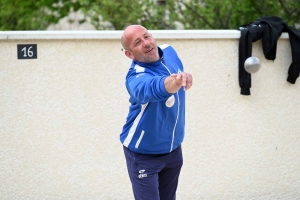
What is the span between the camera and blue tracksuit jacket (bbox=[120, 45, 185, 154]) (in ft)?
11.3

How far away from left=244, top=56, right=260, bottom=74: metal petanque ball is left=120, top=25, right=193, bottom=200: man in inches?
50.5

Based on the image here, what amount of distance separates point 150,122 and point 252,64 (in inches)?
65.0

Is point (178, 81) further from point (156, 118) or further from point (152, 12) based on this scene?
point (152, 12)

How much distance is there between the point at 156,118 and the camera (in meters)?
3.49

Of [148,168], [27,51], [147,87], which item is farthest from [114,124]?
[147,87]

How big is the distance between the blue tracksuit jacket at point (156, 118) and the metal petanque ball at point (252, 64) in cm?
129

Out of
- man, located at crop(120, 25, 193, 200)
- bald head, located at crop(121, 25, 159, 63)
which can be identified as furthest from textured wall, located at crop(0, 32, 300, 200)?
bald head, located at crop(121, 25, 159, 63)

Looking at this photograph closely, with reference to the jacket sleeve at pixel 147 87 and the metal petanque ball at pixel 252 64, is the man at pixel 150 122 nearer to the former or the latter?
the jacket sleeve at pixel 147 87

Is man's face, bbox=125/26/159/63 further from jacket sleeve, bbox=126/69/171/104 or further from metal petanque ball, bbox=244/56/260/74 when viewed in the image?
metal petanque ball, bbox=244/56/260/74

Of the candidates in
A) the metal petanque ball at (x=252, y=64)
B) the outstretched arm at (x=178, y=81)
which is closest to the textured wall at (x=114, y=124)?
the metal petanque ball at (x=252, y=64)

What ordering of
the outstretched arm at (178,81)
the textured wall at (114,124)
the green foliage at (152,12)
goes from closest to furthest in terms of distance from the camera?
the outstretched arm at (178,81) < the textured wall at (114,124) < the green foliage at (152,12)

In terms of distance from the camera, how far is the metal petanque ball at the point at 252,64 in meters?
4.82

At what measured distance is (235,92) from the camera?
204 inches

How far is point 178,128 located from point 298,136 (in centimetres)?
210
